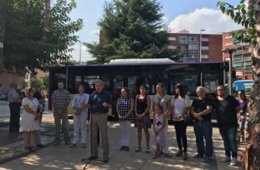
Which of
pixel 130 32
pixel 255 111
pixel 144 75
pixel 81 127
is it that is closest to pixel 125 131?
pixel 81 127

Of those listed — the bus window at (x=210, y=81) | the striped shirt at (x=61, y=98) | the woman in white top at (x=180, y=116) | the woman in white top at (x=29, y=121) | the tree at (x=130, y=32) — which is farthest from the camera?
the tree at (x=130, y=32)

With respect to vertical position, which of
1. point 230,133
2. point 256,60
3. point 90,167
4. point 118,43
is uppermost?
point 118,43

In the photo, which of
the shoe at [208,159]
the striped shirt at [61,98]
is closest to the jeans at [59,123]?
the striped shirt at [61,98]

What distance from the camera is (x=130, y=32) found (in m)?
36.1

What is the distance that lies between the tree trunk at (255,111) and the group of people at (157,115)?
4.74m

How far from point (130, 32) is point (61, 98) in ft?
78.2

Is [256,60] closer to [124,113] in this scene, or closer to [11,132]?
[124,113]

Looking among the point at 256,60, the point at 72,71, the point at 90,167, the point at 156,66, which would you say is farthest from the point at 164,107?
the point at 72,71

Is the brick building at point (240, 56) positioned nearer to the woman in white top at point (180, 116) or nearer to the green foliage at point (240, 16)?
the green foliage at point (240, 16)

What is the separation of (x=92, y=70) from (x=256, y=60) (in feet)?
56.3

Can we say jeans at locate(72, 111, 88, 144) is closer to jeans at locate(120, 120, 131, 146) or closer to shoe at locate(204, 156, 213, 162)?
jeans at locate(120, 120, 131, 146)

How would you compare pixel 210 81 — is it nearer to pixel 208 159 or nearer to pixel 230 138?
pixel 208 159

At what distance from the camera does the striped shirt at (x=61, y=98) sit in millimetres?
12729

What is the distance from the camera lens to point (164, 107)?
36.0 feet
